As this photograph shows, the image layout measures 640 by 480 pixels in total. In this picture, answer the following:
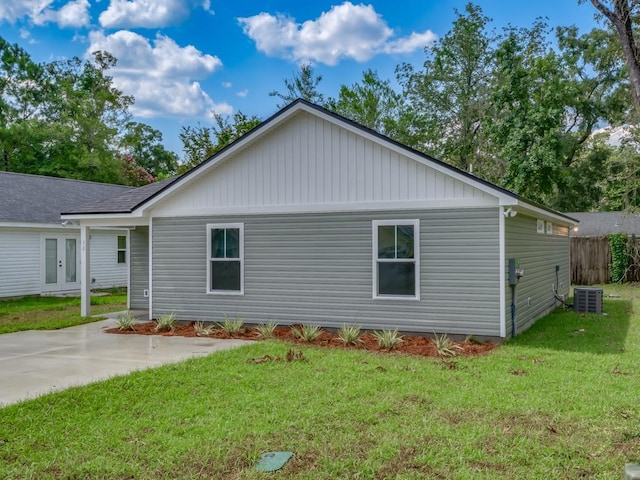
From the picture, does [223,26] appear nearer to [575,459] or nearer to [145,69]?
[145,69]

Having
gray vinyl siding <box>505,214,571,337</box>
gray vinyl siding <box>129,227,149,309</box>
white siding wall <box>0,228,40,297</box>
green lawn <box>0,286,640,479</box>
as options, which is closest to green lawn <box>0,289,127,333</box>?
white siding wall <box>0,228,40,297</box>

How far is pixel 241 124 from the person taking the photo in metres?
26.1

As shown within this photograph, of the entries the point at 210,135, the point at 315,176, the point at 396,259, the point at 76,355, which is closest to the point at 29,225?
the point at 76,355

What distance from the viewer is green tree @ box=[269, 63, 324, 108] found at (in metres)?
33.0

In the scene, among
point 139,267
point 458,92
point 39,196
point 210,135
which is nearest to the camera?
point 139,267

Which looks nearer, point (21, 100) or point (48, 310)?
point (48, 310)

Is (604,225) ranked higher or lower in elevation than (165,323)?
higher

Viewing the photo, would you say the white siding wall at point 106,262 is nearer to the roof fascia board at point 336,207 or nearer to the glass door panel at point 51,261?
the glass door panel at point 51,261

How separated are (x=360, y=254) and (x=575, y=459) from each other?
585 cm

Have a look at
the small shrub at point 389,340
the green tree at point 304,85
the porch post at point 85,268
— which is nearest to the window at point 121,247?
the porch post at point 85,268

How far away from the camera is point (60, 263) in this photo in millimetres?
18234

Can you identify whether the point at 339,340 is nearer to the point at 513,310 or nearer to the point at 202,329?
the point at 202,329

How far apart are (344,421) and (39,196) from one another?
18.2m

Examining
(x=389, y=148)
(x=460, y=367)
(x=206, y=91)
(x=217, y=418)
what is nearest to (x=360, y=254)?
(x=389, y=148)
